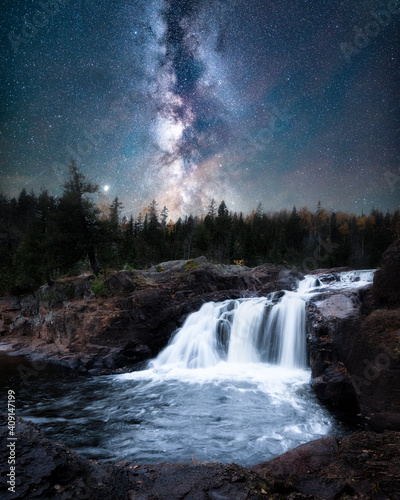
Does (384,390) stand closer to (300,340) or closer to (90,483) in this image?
(300,340)

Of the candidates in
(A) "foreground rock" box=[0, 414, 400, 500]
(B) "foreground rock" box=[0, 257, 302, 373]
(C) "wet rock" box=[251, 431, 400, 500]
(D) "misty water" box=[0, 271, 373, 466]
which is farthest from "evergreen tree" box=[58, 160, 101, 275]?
(C) "wet rock" box=[251, 431, 400, 500]

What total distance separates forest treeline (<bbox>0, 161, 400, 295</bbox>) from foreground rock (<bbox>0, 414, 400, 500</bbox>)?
375 inches

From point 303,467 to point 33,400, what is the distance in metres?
8.86

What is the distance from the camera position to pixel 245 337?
39.2ft

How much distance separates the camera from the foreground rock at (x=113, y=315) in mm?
12039

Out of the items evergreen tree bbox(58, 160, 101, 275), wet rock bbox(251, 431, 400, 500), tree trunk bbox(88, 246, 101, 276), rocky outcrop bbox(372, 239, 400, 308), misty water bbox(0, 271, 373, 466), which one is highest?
evergreen tree bbox(58, 160, 101, 275)

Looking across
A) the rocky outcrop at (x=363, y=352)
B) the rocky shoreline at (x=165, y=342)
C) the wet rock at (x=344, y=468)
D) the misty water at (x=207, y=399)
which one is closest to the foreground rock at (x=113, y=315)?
the rocky shoreline at (x=165, y=342)

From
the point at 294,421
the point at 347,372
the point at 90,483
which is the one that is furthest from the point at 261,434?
the point at 90,483

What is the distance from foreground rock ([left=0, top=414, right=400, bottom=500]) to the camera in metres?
2.45

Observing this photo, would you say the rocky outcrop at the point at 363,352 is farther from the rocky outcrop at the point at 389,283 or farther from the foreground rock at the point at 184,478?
the foreground rock at the point at 184,478

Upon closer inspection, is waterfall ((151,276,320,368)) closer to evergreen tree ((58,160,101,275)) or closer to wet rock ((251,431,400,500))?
wet rock ((251,431,400,500))

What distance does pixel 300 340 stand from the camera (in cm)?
1051

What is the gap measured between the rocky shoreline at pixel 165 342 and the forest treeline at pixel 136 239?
284cm

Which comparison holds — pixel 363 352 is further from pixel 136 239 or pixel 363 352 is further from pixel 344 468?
pixel 136 239
